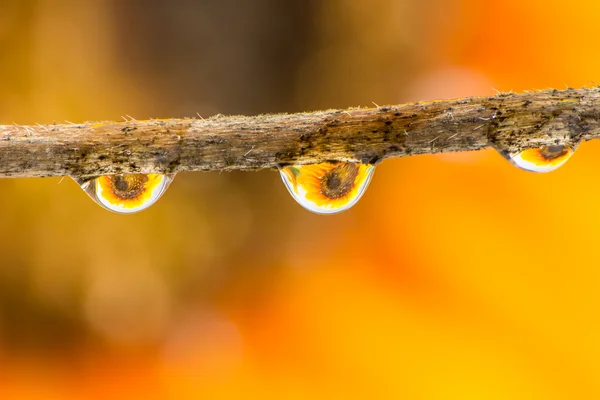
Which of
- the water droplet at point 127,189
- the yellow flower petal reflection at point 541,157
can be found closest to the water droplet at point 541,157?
the yellow flower petal reflection at point 541,157

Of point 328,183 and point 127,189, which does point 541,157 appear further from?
point 127,189

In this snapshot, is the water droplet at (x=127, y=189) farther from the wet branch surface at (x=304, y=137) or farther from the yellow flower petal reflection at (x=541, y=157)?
the yellow flower petal reflection at (x=541, y=157)

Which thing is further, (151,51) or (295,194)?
(151,51)

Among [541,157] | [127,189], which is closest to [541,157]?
[541,157]

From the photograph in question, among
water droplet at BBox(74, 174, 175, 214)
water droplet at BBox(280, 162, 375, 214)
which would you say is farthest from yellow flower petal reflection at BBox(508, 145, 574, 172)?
water droplet at BBox(74, 174, 175, 214)

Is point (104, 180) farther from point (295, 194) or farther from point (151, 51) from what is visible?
point (151, 51)

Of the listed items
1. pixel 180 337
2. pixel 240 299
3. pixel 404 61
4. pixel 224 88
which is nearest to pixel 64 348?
pixel 180 337
